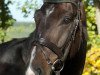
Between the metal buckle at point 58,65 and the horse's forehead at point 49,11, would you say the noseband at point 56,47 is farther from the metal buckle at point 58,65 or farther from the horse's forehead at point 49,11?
the horse's forehead at point 49,11

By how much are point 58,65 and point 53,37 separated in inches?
12.6

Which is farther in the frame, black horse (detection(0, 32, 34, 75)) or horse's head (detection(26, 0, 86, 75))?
black horse (detection(0, 32, 34, 75))

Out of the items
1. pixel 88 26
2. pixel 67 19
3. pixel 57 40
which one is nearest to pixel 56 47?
pixel 57 40

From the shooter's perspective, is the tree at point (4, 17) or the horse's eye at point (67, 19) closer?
the horse's eye at point (67, 19)

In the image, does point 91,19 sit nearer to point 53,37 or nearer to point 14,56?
point 14,56

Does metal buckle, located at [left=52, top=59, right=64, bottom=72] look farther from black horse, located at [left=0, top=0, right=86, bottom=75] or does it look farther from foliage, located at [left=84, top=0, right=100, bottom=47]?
foliage, located at [left=84, top=0, right=100, bottom=47]

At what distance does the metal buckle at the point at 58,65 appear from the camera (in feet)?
12.8

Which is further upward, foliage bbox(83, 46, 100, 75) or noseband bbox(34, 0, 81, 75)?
noseband bbox(34, 0, 81, 75)

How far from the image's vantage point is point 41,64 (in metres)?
3.77

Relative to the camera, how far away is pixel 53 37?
3.91 meters

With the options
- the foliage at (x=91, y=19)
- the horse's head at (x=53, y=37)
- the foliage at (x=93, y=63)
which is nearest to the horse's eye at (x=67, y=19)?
the horse's head at (x=53, y=37)

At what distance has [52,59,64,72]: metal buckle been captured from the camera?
3.90 meters

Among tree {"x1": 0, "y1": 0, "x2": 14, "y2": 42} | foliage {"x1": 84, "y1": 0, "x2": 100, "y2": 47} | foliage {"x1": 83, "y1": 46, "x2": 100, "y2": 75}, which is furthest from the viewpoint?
tree {"x1": 0, "y1": 0, "x2": 14, "y2": 42}

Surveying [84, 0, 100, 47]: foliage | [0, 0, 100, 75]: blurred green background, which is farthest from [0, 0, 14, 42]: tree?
[84, 0, 100, 47]: foliage
